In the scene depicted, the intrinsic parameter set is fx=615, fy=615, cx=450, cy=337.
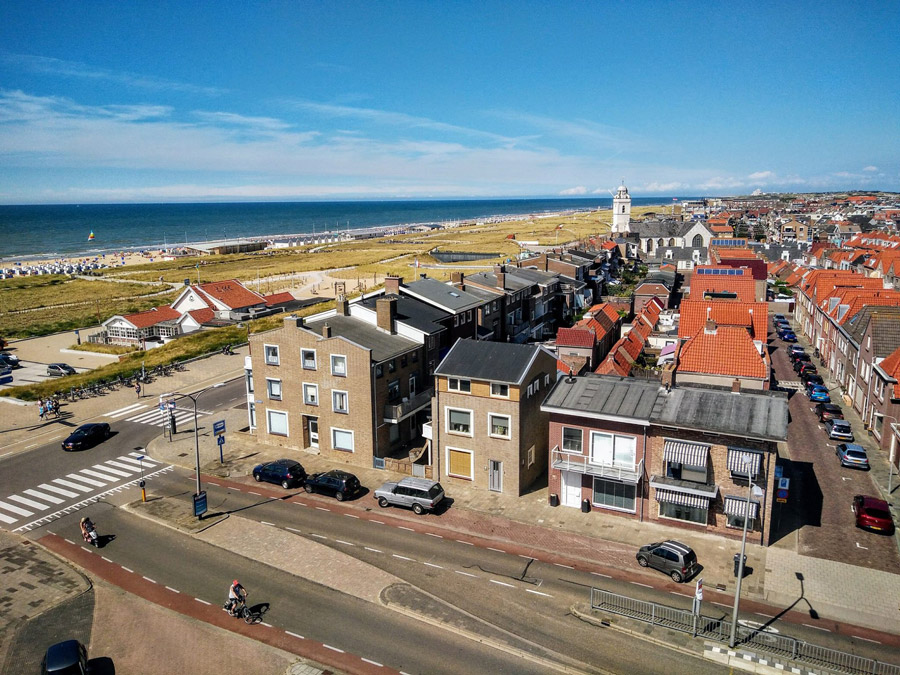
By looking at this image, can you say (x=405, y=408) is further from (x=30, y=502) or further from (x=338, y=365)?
(x=30, y=502)

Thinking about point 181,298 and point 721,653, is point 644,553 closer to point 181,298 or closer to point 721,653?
point 721,653

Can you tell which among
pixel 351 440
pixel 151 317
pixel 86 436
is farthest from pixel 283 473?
pixel 151 317

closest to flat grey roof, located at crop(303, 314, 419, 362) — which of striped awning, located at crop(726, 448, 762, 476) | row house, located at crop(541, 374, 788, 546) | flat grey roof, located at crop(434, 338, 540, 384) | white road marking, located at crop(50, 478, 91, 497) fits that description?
flat grey roof, located at crop(434, 338, 540, 384)

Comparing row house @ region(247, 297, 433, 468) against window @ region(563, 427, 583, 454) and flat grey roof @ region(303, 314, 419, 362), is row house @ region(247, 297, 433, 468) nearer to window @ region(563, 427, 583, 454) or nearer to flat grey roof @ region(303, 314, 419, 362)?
flat grey roof @ region(303, 314, 419, 362)

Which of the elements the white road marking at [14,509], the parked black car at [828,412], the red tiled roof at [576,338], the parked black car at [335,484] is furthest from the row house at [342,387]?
the parked black car at [828,412]

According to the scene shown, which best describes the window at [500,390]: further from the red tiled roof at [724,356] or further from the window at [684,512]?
the red tiled roof at [724,356]
